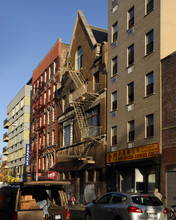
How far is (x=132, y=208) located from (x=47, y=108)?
41.2m

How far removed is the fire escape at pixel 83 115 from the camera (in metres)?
35.5

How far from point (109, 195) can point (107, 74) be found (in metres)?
19.7

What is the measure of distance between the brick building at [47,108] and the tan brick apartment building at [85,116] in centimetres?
429

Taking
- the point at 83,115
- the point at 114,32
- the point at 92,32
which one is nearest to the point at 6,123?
the point at 92,32

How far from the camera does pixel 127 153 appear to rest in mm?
29234

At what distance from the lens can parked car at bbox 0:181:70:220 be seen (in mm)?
10758

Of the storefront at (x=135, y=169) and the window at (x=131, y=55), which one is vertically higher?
the window at (x=131, y=55)

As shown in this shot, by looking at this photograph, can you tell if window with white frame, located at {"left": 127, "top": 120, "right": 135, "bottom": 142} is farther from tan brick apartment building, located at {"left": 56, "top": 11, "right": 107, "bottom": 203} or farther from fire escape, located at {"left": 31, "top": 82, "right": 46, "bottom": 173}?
fire escape, located at {"left": 31, "top": 82, "right": 46, "bottom": 173}

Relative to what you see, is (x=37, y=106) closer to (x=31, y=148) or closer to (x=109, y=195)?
(x=31, y=148)

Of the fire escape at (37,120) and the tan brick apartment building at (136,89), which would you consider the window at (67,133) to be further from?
the tan brick apartment building at (136,89)

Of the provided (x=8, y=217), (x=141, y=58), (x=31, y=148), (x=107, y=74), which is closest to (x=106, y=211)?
(x=8, y=217)

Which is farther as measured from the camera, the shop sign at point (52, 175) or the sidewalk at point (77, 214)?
the shop sign at point (52, 175)

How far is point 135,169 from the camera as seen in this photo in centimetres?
2834

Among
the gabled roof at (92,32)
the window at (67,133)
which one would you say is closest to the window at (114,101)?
the gabled roof at (92,32)
